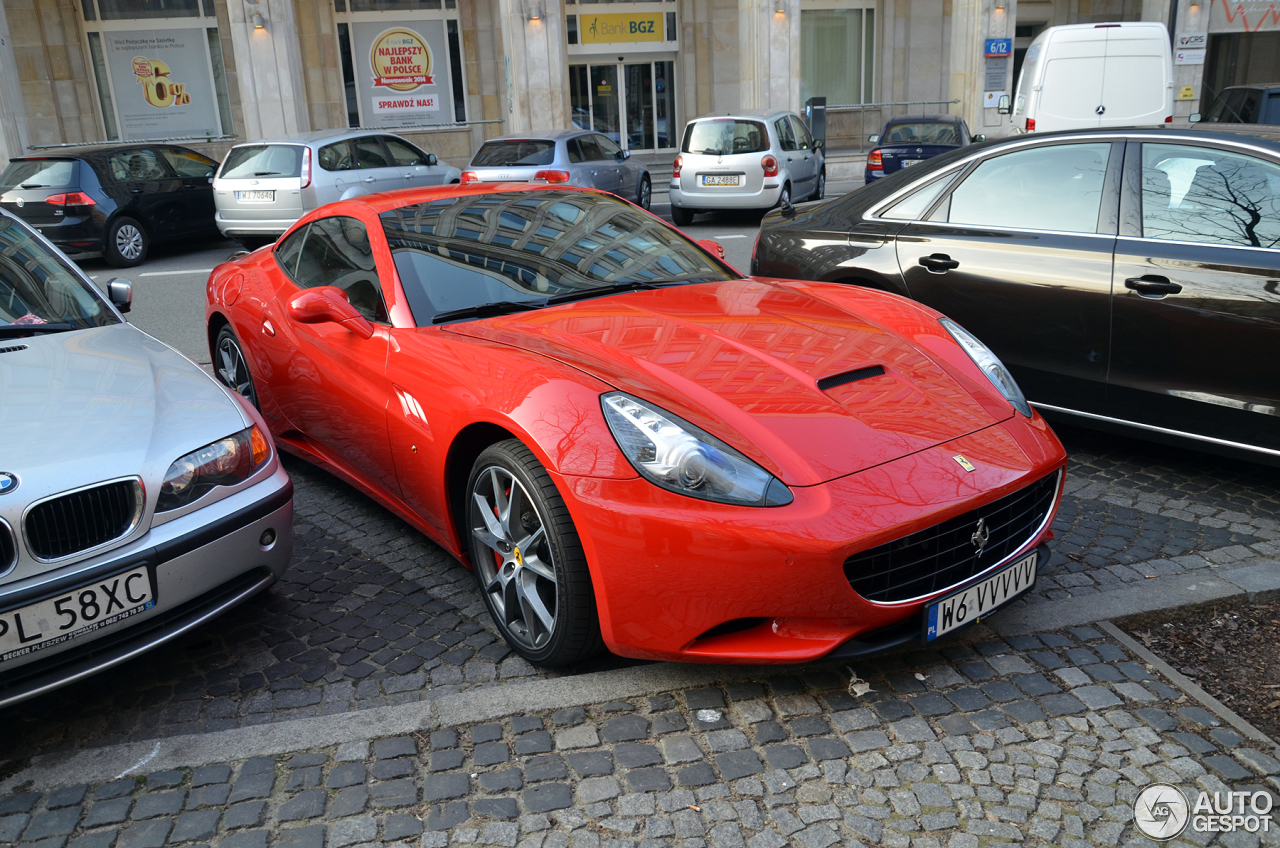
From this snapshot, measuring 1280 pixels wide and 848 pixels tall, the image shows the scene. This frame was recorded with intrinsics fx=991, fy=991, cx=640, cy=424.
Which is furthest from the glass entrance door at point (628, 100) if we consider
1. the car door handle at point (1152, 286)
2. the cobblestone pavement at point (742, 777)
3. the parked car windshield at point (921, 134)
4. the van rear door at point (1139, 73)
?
the cobblestone pavement at point (742, 777)

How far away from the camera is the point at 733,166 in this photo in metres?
14.5

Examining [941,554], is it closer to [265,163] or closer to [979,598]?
[979,598]

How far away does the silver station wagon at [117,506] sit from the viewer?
A: 266 centimetres

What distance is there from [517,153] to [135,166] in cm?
513

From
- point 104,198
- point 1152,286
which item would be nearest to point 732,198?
point 104,198

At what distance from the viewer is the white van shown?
11.9 m

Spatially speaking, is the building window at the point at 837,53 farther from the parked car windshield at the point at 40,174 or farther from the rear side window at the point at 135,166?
the parked car windshield at the point at 40,174

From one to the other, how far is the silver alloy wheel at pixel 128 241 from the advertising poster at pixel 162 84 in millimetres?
12890

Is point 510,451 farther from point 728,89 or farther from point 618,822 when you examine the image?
point 728,89

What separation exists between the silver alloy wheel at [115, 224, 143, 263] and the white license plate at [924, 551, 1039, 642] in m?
12.7

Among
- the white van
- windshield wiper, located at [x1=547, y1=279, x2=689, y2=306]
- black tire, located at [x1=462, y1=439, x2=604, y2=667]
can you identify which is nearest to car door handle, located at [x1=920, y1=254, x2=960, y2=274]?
windshield wiper, located at [x1=547, y1=279, x2=689, y2=306]

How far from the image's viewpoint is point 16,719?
2.98m

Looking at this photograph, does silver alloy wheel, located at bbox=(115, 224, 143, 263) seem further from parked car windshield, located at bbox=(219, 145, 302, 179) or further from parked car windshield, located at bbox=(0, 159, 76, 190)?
parked car windshield, located at bbox=(219, 145, 302, 179)

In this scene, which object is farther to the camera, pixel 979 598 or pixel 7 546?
pixel 979 598
